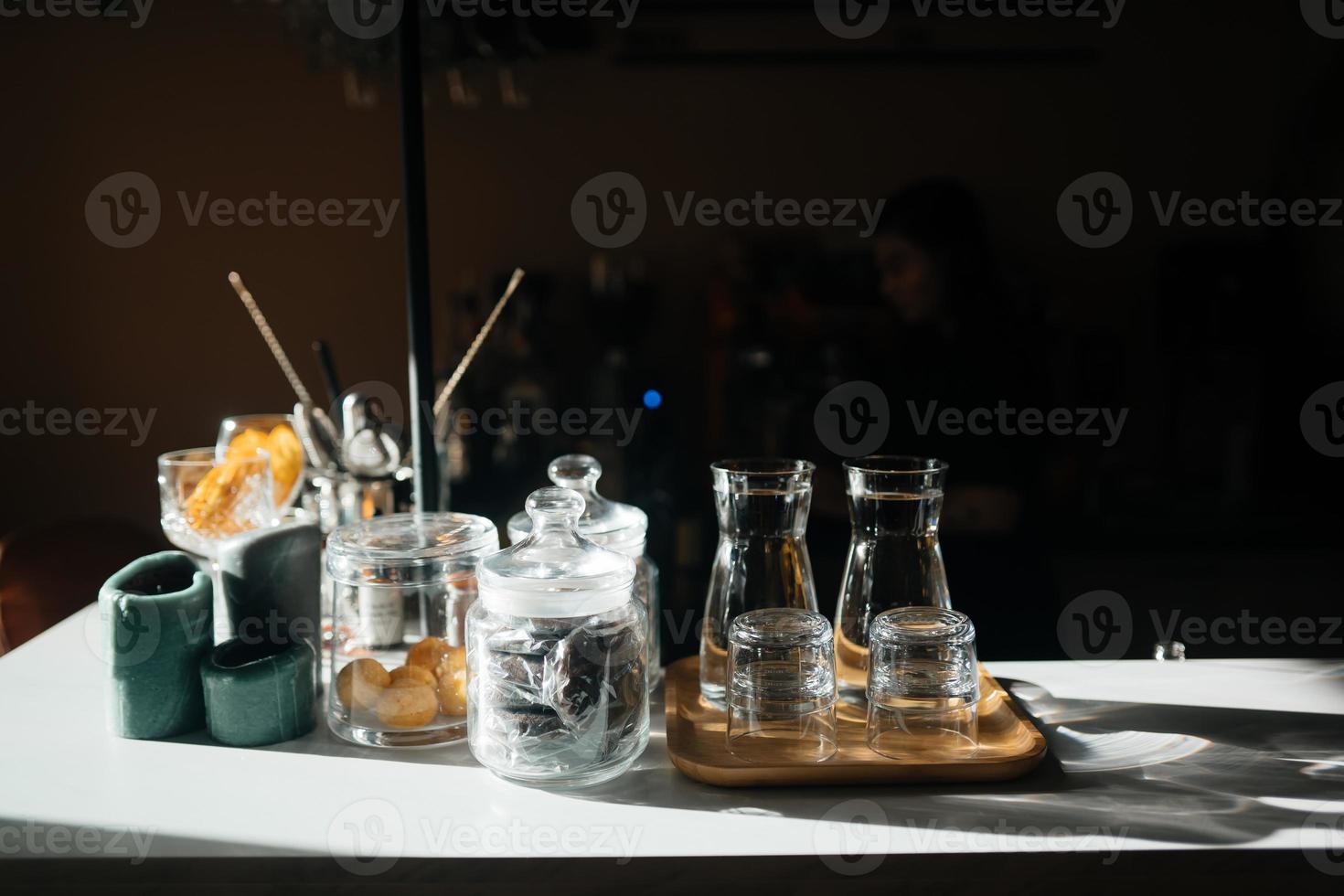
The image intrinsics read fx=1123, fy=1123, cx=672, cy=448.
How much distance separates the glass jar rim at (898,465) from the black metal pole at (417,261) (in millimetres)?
307

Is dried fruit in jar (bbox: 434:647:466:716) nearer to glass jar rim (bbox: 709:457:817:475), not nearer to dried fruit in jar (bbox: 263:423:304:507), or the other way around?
glass jar rim (bbox: 709:457:817:475)

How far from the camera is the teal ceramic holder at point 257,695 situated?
2.19 feet

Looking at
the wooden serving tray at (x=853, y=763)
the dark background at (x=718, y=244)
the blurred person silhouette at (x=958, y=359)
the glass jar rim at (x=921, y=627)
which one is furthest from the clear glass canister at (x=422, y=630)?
the dark background at (x=718, y=244)

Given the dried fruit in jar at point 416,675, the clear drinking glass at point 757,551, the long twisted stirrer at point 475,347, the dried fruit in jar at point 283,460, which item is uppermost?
the long twisted stirrer at point 475,347

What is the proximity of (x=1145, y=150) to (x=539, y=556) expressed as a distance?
2.33 meters

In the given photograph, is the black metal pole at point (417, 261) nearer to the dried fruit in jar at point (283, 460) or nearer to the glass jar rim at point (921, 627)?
the dried fruit in jar at point (283, 460)

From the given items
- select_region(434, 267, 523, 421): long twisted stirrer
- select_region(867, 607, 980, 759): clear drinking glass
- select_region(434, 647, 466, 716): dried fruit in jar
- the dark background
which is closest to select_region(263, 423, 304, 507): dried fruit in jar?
select_region(434, 267, 523, 421): long twisted stirrer

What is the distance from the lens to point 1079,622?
7.57ft

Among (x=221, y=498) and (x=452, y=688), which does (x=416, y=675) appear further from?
(x=221, y=498)

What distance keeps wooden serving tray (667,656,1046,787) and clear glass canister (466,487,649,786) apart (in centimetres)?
5

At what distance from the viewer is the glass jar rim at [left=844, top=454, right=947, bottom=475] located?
2.29 ft

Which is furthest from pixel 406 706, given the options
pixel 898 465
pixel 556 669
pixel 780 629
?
pixel 898 465

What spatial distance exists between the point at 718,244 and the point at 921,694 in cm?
198

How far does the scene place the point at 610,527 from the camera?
0.72 meters
